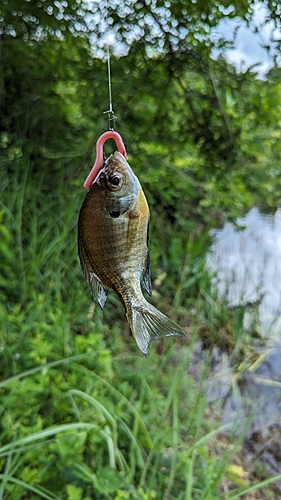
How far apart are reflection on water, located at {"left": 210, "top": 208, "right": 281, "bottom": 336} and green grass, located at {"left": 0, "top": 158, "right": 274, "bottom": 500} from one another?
734 mm

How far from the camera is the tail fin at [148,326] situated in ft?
2.18

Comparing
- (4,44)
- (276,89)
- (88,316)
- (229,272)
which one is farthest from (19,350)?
(229,272)

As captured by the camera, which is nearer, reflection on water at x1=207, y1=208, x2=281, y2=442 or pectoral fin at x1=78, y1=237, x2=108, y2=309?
pectoral fin at x1=78, y1=237, x2=108, y2=309

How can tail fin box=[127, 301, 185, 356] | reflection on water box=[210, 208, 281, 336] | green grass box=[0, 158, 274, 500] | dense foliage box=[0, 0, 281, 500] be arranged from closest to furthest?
tail fin box=[127, 301, 185, 356]
green grass box=[0, 158, 274, 500]
dense foliage box=[0, 0, 281, 500]
reflection on water box=[210, 208, 281, 336]

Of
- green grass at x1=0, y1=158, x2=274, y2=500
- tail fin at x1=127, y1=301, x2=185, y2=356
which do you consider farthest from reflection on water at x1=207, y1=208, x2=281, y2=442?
tail fin at x1=127, y1=301, x2=185, y2=356

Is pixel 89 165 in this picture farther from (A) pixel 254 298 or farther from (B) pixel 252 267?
(B) pixel 252 267

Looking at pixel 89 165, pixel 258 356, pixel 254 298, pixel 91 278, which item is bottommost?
pixel 258 356

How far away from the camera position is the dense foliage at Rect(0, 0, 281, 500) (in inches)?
61.8

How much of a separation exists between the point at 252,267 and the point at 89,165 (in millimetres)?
2153

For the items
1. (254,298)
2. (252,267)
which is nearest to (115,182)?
(254,298)

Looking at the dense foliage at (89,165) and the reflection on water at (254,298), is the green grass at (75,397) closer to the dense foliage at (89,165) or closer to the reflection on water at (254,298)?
the dense foliage at (89,165)

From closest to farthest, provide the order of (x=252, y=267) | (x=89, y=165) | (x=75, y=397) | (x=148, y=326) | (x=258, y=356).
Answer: (x=148, y=326), (x=75, y=397), (x=89, y=165), (x=258, y=356), (x=252, y=267)

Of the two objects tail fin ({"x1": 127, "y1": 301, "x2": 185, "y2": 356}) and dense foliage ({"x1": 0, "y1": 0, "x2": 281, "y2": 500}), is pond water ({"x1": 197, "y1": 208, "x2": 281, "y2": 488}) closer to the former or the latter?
dense foliage ({"x1": 0, "y1": 0, "x2": 281, "y2": 500})

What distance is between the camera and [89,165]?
2566mm
